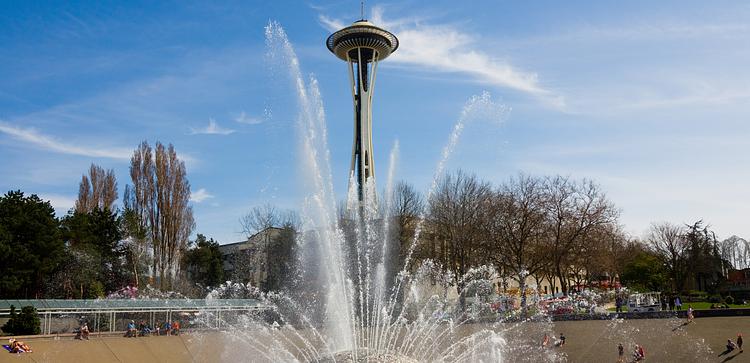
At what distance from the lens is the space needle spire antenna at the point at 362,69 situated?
52156 millimetres

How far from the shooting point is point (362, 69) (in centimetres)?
5328

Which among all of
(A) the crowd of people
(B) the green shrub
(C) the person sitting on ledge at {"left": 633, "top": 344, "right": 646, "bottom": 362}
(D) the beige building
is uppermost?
(D) the beige building

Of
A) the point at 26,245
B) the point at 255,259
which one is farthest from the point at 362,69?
the point at 26,245

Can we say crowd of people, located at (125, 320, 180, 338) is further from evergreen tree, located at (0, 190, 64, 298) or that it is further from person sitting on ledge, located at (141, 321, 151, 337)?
evergreen tree, located at (0, 190, 64, 298)

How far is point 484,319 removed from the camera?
3447 centimetres

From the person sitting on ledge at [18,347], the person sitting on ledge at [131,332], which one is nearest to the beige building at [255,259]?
the person sitting on ledge at [131,332]

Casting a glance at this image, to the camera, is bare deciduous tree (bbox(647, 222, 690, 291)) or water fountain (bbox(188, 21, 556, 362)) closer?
water fountain (bbox(188, 21, 556, 362))

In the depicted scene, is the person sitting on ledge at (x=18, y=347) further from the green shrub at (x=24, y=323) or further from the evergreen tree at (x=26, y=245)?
the evergreen tree at (x=26, y=245)

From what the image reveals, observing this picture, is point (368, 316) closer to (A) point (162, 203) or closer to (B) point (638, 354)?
(B) point (638, 354)

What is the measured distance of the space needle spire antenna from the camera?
5216 centimetres

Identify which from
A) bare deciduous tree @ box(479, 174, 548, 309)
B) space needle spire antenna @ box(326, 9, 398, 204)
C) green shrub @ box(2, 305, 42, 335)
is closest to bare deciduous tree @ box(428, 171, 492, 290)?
bare deciduous tree @ box(479, 174, 548, 309)

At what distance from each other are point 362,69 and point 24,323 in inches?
1436

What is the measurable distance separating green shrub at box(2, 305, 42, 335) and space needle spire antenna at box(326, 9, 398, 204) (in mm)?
30694

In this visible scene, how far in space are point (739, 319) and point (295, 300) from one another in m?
26.8
